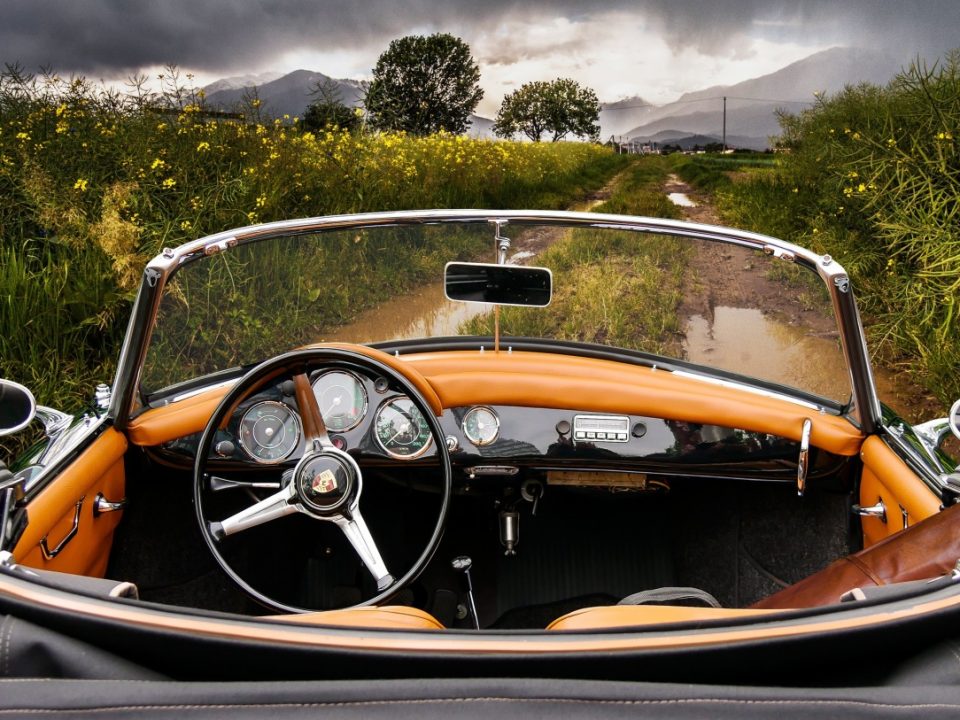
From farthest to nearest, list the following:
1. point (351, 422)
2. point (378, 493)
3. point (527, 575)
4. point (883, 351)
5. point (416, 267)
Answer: point (883, 351) → point (527, 575) → point (378, 493) → point (416, 267) → point (351, 422)

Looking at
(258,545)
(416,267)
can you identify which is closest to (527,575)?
(258,545)

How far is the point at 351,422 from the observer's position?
7.47ft

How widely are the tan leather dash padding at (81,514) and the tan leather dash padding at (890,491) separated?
1964 mm

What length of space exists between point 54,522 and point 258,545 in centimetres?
82

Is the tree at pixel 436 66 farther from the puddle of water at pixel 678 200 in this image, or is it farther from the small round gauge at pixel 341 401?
the small round gauge at pixel 341 401

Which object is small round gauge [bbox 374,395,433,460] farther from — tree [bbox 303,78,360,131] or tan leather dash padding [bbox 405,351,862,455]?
tree [bbox 303,78,360,131]

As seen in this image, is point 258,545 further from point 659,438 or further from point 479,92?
point 479,92

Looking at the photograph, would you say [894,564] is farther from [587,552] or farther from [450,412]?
[587,552]

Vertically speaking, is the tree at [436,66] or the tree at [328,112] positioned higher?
the tree at [436,66]

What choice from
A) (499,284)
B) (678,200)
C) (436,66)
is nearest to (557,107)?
(436,66)

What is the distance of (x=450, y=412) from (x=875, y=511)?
123 centimetres

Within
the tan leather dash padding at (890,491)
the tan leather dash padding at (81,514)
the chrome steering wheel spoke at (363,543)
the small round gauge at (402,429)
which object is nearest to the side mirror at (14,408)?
the tan leather dash padding at (81,514)

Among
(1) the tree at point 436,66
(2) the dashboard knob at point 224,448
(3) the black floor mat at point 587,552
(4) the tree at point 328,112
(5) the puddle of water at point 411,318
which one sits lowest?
(3) the black floor mat at point 587,552

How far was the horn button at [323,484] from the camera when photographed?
2072 mm
